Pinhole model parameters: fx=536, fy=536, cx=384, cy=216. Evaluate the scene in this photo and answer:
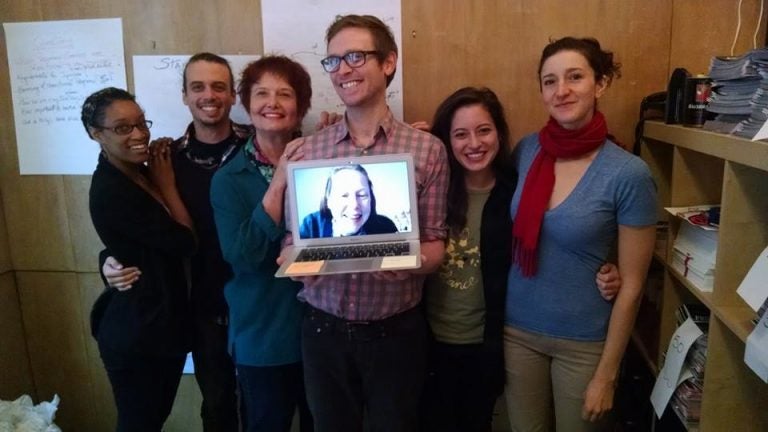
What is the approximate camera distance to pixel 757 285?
0.99m

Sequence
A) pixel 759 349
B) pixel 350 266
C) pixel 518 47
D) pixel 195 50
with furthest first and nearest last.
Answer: pixel 195 50 → pixel 518 47 → pixel 350 266 → pixel 759 349

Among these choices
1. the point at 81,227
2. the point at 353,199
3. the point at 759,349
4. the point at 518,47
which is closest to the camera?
the point at 759,349

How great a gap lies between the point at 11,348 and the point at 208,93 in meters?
1.52

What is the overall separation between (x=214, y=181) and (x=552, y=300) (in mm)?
917

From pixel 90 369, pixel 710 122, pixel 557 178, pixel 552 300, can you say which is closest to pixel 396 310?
pixel 552 300

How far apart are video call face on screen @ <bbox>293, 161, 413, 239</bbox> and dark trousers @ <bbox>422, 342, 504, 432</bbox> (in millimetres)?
440

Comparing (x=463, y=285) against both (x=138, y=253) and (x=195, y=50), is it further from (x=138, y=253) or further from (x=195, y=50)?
(x=195, y=50)

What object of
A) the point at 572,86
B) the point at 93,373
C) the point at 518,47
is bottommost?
the point at 93,373

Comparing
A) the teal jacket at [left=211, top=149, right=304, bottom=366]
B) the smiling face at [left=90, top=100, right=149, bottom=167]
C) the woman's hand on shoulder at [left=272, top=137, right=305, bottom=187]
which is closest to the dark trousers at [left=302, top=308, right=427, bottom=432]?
the teal jacket at [left=211, top=149, right=304, bottom=366]

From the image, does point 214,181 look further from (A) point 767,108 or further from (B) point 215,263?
(A) point 767,108

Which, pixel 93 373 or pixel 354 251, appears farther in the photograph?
pixel 93 373

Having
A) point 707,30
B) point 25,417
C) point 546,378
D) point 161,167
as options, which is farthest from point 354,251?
point 25,417

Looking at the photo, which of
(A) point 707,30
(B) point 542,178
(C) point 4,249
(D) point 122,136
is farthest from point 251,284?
(A) point 707,30

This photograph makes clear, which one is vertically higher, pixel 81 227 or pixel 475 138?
pixel 475 138
